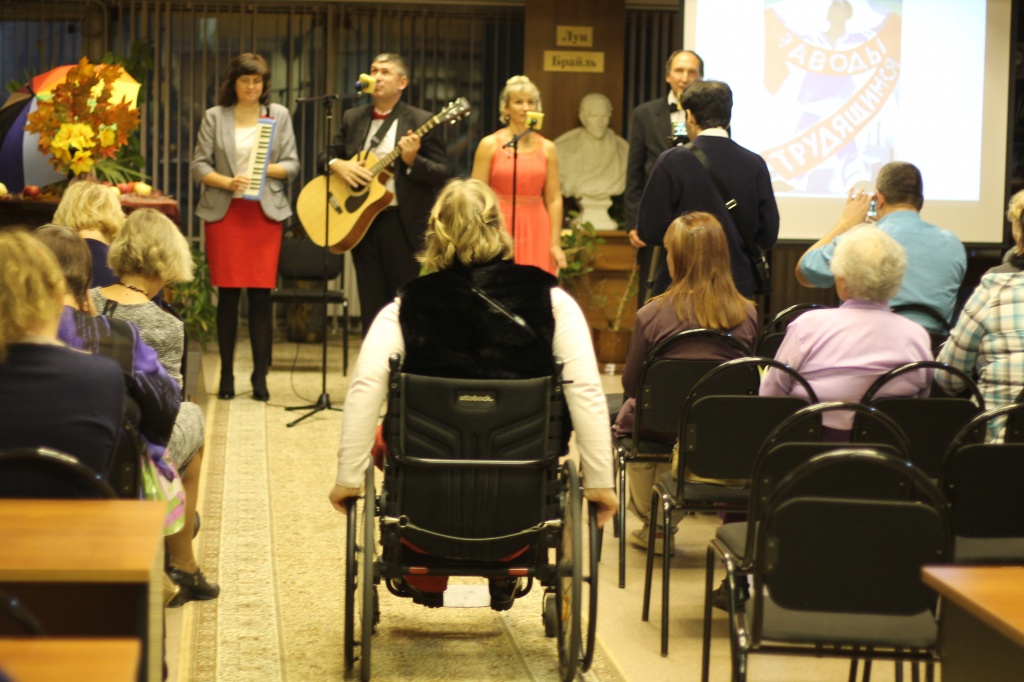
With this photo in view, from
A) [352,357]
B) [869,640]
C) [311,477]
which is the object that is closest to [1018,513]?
[869,640]

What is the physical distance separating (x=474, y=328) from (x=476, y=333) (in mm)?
12

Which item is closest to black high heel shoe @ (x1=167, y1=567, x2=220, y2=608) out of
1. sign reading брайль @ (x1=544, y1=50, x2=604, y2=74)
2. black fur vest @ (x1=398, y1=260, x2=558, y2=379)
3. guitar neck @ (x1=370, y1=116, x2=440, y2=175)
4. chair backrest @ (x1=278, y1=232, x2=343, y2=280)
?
black fur vest @ (x1=398, y1=260, x2=558, y2=379)

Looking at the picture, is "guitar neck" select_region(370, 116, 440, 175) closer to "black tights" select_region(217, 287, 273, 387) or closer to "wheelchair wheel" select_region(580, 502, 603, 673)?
"black tights" select_region(217, 287, 273, 387)

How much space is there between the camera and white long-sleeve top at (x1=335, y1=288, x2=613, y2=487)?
2.88 meters

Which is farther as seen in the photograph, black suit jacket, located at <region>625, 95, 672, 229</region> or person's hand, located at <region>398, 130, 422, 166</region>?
black suit jacket, located at <region>625, 95, 672, 229</region>

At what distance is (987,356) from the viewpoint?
334 centimetres

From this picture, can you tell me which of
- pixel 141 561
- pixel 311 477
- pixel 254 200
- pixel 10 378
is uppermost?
pixel 254 200

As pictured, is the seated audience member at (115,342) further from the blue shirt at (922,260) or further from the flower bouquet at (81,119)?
the flower bouquet at (81,119)

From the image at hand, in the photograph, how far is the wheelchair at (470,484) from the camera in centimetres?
275

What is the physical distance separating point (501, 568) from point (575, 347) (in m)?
0.54

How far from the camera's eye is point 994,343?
10.9 ft

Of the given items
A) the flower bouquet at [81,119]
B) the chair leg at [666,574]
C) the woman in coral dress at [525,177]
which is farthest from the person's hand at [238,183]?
the chair leg at [666,574]

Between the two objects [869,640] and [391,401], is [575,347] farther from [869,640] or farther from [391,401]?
[869,640]

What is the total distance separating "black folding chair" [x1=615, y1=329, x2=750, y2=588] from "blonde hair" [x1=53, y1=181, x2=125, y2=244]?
1848 millimetres
